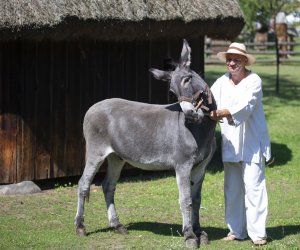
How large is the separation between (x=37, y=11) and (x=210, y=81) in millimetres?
15471

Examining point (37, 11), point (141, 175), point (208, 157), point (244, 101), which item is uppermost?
point (37, 11)

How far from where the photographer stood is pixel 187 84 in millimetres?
8086

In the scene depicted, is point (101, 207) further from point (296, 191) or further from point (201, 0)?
point (201, 0)

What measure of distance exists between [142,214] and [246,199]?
2.27 metres

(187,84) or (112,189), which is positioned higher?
(187,84)

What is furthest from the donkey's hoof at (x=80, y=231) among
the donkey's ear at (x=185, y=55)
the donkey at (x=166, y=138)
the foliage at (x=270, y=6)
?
the foliage at (x=270, y=6)

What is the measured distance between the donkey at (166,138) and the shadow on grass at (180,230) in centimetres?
41

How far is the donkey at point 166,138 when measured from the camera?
8141mm

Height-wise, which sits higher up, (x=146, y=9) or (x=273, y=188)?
(x=146, y=9)

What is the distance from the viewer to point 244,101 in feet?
27.0

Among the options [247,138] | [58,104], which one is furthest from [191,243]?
[58,104]

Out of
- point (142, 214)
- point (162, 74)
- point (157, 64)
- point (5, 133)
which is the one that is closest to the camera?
point (162, 74)

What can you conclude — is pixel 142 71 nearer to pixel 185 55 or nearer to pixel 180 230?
pixel 180 230

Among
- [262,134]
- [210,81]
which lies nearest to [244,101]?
[262,134]
